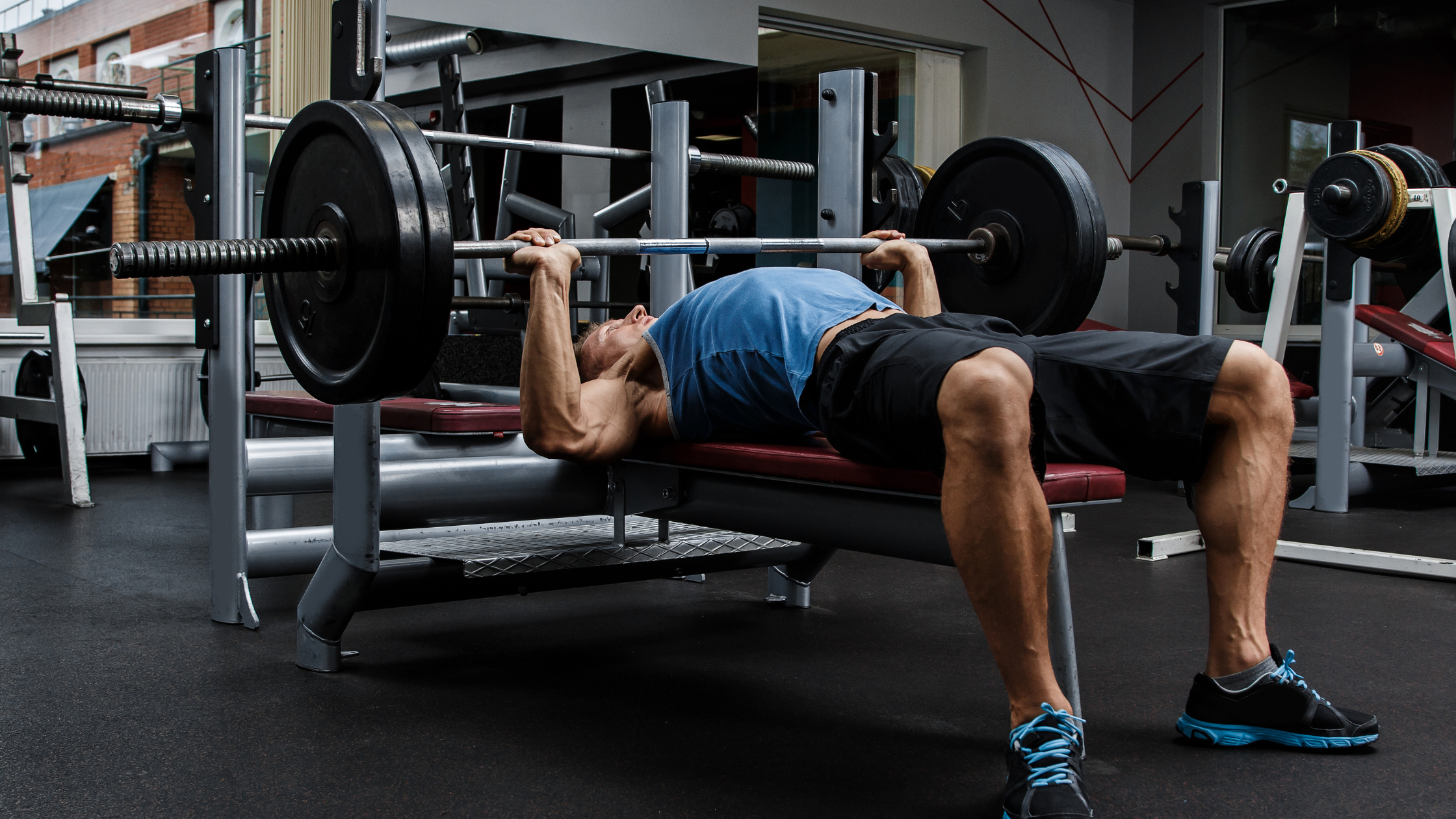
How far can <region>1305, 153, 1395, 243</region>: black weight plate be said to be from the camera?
11.6ft

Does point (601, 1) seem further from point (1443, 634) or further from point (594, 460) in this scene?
point (1443, 634)

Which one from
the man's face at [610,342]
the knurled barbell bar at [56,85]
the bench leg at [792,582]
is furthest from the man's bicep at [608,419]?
the knurled barbell bar at [56,85]

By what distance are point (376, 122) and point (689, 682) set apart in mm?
978

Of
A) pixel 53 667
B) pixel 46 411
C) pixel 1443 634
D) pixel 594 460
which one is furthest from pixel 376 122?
pixel 46 411

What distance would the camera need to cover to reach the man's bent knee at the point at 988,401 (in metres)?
1.34

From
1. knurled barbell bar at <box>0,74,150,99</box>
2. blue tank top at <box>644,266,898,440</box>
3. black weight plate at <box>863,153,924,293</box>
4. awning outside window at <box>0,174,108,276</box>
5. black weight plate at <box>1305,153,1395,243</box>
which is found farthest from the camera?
awning outside window at <box>0,174,108,276</box>

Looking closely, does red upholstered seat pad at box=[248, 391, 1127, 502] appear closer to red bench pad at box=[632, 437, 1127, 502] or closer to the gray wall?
red bench pad at box=[632, 437, 1127, 502]

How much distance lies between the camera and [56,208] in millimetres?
5359

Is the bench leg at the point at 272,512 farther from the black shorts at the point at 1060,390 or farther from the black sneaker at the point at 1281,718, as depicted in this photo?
the black sneaker at the point at 1281,718

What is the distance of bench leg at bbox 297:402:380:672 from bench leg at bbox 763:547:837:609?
0.88 metres

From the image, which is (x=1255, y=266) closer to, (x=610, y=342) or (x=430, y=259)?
(x=610, y=342)

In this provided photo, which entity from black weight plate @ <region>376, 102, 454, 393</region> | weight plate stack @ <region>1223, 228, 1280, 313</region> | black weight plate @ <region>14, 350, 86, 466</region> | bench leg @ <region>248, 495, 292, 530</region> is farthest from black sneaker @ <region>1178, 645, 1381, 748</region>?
black weight plate @ <region>14, 350, 86, 466</region>

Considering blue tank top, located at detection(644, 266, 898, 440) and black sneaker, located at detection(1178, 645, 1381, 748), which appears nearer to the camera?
black sneaker, located at detection(1178, 645, 1381, 748)

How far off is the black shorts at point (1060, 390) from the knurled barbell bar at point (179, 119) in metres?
0.91
